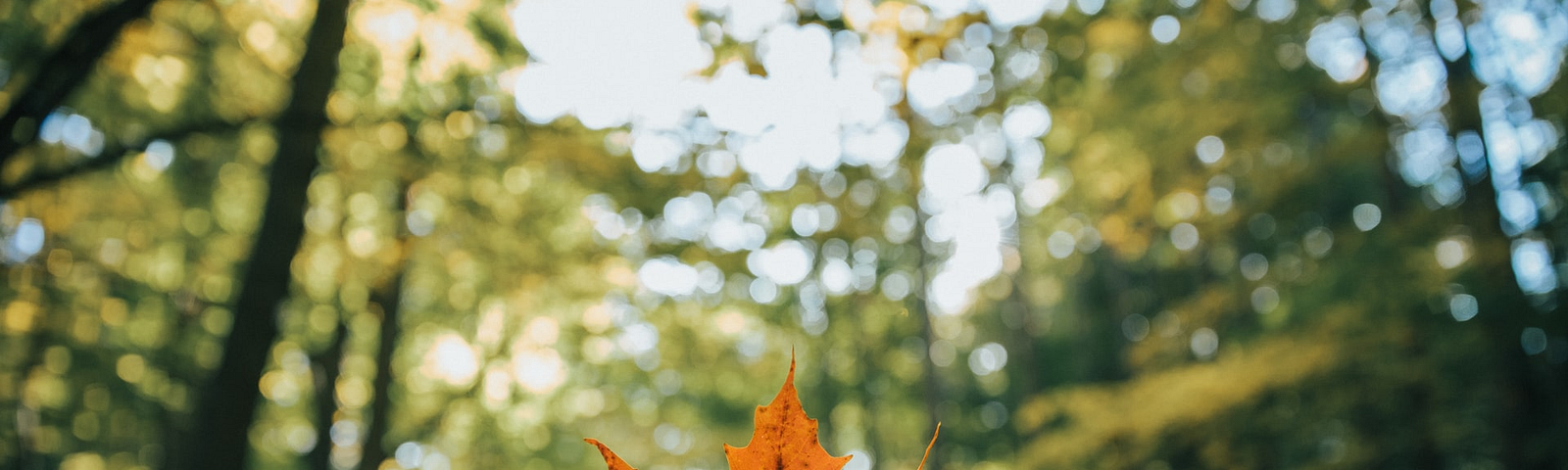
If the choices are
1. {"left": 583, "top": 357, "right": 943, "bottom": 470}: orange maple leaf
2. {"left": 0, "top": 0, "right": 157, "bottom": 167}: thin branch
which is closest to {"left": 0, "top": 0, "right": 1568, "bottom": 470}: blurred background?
{"left": 0, "top": 0, "right": 157, "bottom": 167}: thin branch

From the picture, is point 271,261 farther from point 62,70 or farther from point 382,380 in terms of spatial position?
point 382,380

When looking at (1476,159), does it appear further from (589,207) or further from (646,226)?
(589,207)

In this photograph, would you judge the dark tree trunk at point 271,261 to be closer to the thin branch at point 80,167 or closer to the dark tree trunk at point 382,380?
the thin branch at point 80,167

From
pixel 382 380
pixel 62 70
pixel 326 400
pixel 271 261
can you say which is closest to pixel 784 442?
pixel 62 70

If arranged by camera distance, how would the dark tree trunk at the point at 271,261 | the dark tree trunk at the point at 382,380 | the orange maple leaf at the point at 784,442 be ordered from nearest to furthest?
the orange maple leaf at the point at 784,442 → the dark tree trunk at the point at 271,261 → the dark tree trunk at the point at 382,380

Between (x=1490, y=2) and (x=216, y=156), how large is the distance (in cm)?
878

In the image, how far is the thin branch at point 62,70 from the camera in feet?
6.02

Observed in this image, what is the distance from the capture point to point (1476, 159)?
13.6 ft

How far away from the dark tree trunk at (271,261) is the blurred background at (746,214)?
1cm

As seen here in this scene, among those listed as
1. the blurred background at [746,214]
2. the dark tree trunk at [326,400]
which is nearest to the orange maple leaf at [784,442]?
the blurred background at [746,214]

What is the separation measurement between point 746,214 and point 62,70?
2.78m

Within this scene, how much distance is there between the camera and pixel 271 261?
262cm

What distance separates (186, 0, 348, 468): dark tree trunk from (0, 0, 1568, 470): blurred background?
1cm

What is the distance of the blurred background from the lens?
301cm
